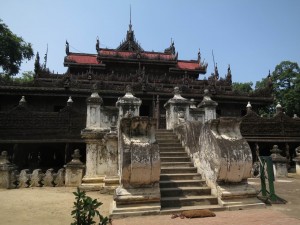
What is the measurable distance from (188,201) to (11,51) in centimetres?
2655

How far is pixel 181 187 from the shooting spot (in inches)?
226

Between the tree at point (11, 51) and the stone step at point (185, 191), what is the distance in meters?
25.8

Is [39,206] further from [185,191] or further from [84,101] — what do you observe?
Answer: [84,101]

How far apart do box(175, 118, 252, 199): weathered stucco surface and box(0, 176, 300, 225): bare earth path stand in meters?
0.69

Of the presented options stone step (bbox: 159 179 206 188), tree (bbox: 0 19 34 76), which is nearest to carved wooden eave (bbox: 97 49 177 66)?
tree (bbox: 0 19 34 76)

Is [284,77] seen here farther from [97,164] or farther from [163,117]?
[97,164]

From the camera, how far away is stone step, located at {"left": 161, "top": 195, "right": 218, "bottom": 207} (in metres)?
5.14

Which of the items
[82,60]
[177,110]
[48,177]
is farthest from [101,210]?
[82,60]

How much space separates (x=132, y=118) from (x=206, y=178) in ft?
7.23

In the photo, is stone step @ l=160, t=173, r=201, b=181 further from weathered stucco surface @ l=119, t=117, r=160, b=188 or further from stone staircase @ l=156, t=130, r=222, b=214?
weathered stucco surface @ l=119, t=117, r=160, b=188

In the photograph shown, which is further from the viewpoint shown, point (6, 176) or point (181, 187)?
point (6, 176)

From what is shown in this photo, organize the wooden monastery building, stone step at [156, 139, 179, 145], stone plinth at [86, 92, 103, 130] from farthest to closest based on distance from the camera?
the wooden monastery building < stone plinth at [86, 92, 103, 130] < stone step at [156, 139, 179, 145]

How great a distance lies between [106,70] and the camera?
2483 cm

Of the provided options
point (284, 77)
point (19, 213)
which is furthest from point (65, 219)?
point (284, 77)
